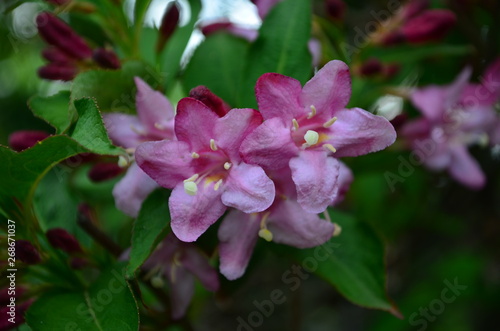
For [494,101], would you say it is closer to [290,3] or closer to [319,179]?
[290,3]

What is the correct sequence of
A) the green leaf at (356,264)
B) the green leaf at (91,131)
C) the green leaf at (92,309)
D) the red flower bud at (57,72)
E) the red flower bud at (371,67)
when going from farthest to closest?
the red flower bud at (371,67), the red flower bud at (57,72), the green leaf at (356,264), the green leaf at (92,309), the green leaf at (91,131)

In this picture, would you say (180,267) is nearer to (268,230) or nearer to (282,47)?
(268,230)

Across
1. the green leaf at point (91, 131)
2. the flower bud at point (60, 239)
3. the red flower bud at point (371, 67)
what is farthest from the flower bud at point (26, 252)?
the red flower bud at point (371, 67)

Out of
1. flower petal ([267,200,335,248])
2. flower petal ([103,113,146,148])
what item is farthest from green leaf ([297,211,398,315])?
flower petal ([103,113,146,148])

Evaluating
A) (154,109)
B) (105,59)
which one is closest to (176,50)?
(105,59)

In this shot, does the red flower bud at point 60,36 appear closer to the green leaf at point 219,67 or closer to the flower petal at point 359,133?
the green leaf at point 219,67

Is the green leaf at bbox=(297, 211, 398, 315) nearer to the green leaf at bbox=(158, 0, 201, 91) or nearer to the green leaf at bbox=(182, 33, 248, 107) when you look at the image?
the green leaf at bbox=(182, 33, 248, 107)

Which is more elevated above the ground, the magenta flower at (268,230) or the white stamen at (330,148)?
the white stamen at (330,148)
